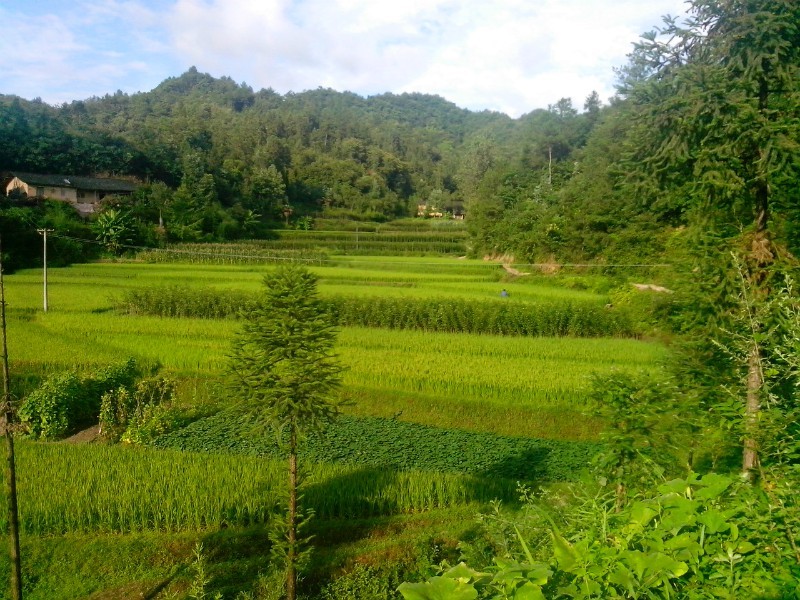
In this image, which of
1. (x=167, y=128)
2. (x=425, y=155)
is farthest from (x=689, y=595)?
(x=425, y=155)

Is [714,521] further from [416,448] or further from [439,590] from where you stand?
[416,448]

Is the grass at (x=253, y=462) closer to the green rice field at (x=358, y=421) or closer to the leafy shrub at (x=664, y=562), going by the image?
the green rice field at (x=358, y=421)

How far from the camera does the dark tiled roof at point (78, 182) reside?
3794 centimetres

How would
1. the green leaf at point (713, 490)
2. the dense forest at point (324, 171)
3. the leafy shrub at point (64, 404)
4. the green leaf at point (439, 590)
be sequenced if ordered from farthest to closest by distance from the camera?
1. the dense forest at point (324, 171)
2. the leafy shrub at point (64, 404)
3. the green leaf at point (713, 490)
4. the green leaf at point (439, 590)

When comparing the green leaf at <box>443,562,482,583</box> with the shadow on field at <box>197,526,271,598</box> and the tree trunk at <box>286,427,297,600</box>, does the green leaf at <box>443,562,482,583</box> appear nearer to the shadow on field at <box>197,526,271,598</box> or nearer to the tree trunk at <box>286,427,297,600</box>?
the tree trunk at <box>286,427,297,600</box>

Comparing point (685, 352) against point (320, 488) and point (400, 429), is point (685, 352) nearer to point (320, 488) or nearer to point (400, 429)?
point (320, 488)

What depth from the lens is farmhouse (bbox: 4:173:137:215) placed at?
3734 cm

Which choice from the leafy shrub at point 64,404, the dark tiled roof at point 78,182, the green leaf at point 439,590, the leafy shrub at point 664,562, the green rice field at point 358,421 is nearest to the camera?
the green leaf at point 439,590

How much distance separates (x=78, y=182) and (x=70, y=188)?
4.81 feet

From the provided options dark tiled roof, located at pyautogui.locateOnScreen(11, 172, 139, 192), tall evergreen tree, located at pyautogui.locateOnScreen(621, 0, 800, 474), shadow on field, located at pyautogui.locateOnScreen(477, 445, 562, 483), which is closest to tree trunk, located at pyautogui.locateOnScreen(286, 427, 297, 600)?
shadow on field, located at pyautogui.locateOnScreen(477, 445, 562, 483)

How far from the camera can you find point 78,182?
40438 millimetres

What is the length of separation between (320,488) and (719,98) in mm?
6865

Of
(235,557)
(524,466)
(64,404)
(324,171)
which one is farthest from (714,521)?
(324,171)

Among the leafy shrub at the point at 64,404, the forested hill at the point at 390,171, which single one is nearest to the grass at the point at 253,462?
the leafy shrub at the point at 64,404
